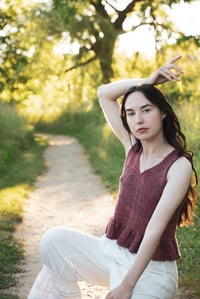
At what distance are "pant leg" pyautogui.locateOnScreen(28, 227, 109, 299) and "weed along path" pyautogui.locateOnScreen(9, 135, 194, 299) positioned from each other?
1.48 metres

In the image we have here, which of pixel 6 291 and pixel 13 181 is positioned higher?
pixel 6 291

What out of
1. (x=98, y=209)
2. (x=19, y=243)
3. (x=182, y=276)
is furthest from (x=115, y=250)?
(x=98, y=209)

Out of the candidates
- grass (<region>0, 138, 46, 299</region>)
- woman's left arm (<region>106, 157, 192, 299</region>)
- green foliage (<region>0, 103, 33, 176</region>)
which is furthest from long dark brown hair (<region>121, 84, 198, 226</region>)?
green foliage (<region>0, 103, 33, 176</region>)

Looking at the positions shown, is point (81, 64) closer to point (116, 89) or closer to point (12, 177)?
point (12, 177)

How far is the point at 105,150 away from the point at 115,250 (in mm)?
10955

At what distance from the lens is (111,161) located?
12.1 metres

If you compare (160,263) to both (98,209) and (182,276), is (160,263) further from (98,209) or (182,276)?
(98,209)

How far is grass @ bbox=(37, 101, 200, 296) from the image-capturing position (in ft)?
16.3

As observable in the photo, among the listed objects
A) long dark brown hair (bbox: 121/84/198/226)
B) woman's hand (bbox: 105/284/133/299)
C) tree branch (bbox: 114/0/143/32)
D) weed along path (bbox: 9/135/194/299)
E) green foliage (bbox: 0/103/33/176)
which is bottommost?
green foliage (bbox: 0/103/33/176)

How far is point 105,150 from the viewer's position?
1405cm

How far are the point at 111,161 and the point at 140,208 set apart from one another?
29.8 feet

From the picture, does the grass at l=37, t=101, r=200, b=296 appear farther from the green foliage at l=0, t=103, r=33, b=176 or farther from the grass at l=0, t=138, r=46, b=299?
the green foliage at l=0, t=103, r=33, b=176

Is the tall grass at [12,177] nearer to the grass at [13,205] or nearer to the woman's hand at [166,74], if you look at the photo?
the grass at [13,205]

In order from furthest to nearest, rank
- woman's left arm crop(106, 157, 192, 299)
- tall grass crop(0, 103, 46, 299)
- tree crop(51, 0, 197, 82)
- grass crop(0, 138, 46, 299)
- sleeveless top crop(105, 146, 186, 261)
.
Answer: tree crop(51, 0, 197, 82)
tall grass crop(0, 103, 46, 299)
grass crop(0, 138, 46, 299)
sleeveless top crop(105, 146, 186, 261)
woman's left arm crop(106, 157, 192, 299)
